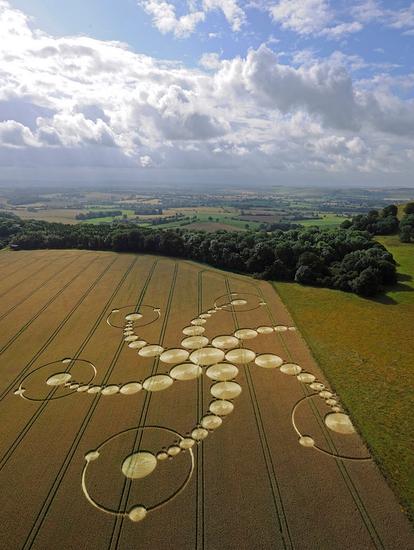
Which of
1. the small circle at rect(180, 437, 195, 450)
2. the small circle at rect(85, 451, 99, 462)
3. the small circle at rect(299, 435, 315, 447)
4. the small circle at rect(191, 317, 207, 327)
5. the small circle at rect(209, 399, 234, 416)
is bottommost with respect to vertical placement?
the small circle at rect(191, 317, 207, 327)

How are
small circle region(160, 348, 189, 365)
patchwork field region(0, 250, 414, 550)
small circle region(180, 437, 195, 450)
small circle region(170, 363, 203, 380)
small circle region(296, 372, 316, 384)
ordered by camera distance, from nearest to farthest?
patchwork field region(0, 250, 414, 550)
small circle region(180, 437, 195, 450)
small circle region(296, 372, 316, 384)
small circle region(170, 363, 203, 380)
small circle region(160, 348, 189, 365)

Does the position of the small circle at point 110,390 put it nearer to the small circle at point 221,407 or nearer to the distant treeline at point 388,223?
the small circle at point 221,407

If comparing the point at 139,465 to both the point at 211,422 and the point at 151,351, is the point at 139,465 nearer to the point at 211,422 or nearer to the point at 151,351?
the point at 211,422

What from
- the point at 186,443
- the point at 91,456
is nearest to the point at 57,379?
the point at 91,456

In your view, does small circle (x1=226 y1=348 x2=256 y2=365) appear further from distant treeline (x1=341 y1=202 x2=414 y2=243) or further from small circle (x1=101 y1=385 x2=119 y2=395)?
distant treeline (x1=341 y1=202 x2=414 y2=243)

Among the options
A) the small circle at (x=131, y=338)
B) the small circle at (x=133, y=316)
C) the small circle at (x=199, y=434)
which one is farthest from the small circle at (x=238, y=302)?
the small circle at (x=199, y=434)

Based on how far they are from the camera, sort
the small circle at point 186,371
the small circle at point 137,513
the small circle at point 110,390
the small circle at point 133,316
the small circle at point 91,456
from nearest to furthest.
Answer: the small circle at point 137,513 < the small circle at point 91,456 < the small circle at point 110,390 < the small circle at point 186,371 < the small circle at point 133,316

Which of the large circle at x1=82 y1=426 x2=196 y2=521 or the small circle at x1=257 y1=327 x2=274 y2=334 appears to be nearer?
the large circle at x1=82 y1=426 x2=196 y2=521

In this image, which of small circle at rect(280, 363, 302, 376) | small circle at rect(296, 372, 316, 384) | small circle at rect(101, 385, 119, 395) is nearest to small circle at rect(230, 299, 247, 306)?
small circle at rect(280, 363, 302, 376)
